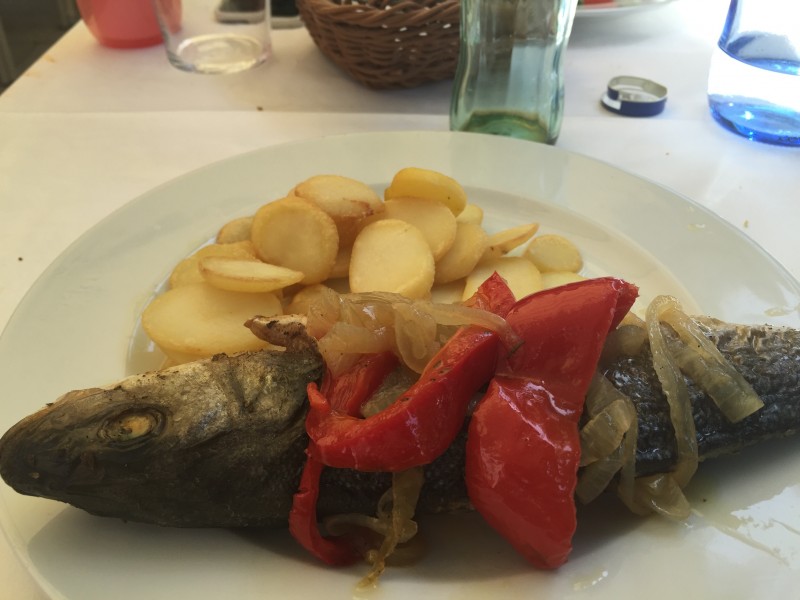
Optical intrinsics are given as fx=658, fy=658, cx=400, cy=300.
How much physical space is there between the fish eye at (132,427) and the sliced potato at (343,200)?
1.71ft

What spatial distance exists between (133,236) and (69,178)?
453 millimetres

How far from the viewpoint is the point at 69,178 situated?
1.49 meters

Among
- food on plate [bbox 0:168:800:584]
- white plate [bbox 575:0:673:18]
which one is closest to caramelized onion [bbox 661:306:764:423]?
food on plate [bbox 0:168:800:584]

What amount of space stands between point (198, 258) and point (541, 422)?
66 centimetres

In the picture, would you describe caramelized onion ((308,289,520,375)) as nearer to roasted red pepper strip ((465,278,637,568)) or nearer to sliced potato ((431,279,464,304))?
roasted red pepper strip ((465,278,637,568))

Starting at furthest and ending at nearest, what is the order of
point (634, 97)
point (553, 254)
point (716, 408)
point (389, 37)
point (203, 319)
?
point (634, 97) → point (389, 37) → point (553, 254) → point (203, 319) → point (716, 408)

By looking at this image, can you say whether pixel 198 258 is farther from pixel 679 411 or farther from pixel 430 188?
pixel 679 411

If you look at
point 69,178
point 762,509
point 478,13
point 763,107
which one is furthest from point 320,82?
point 762,509

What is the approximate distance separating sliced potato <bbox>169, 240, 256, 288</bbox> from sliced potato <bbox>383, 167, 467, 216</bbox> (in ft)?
0.97

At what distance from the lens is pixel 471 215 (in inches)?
49.6

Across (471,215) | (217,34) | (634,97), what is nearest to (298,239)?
(471,215)

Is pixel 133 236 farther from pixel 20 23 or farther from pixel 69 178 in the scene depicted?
pixel 20 23

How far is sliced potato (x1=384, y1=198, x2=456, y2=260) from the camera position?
1.14 m

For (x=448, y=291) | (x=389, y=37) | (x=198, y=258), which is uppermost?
(x=389, y=37)
